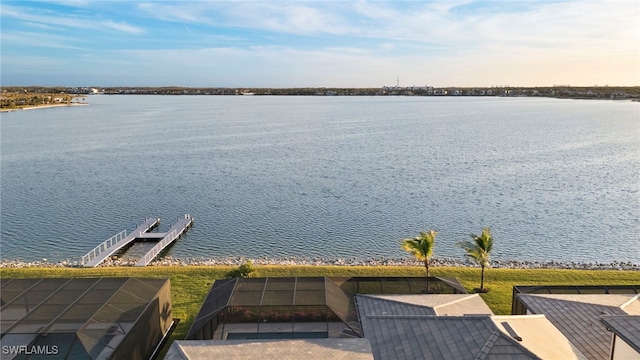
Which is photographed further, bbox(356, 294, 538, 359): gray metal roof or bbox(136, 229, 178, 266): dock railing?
bbox(136, 229, 178, 266): dock railing

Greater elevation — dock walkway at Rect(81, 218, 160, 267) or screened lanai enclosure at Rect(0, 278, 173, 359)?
screened lanai enclosure at Rect(0, 278, 173, 359)

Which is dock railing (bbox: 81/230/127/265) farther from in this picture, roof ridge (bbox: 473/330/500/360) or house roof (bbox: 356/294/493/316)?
roof ridge (bbox: 473/330/500/360)

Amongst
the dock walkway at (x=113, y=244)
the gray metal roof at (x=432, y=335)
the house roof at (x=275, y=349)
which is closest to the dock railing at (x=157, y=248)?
the dock walkway at (x=113, y=244)

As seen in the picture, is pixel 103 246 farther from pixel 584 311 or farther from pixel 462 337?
pixel 584 311

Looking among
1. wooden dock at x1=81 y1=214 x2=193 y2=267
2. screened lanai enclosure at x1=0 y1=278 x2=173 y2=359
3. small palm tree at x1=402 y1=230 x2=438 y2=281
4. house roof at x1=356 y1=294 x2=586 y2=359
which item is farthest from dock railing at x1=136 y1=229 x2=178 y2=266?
house roof at x1=356 y1=294 x2=586 y2=359

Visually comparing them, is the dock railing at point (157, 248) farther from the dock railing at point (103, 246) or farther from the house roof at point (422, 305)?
the house roof at point (422, 305)

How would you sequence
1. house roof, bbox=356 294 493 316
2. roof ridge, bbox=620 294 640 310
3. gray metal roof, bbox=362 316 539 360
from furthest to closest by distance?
roof ridge, bbox=620 294 640 310 → house roof, bbox=356 294 493 316 → gray metal roof, bbox=362 316 539 360

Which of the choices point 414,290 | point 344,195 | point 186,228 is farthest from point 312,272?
point 344,195

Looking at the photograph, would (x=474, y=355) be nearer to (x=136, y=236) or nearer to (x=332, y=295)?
(x=332, y=295)
